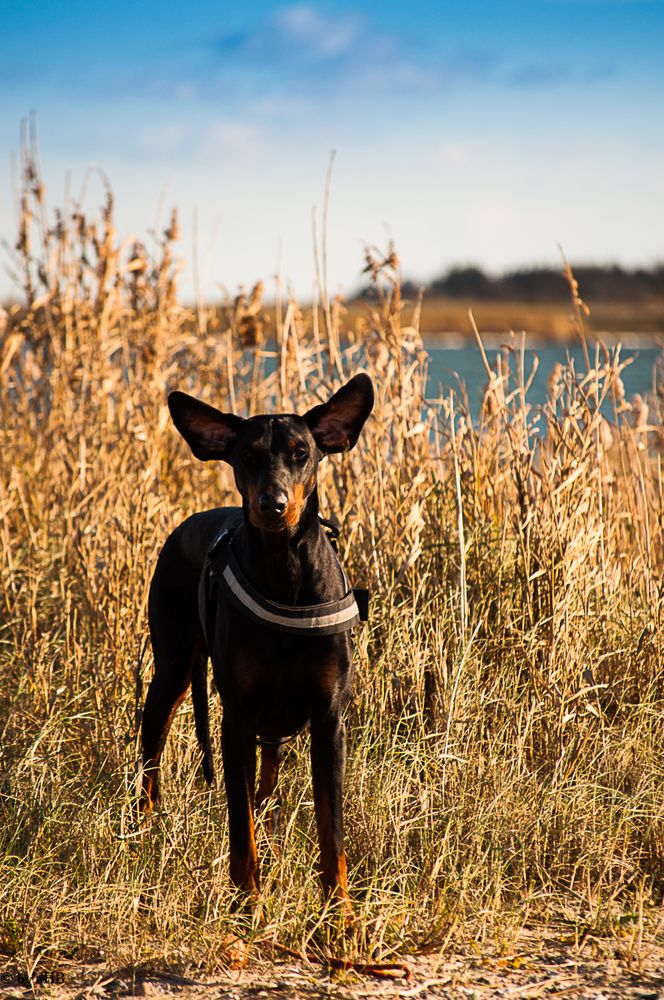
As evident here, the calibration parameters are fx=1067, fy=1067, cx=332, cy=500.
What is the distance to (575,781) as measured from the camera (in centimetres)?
364

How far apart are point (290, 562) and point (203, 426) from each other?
18.1 inches

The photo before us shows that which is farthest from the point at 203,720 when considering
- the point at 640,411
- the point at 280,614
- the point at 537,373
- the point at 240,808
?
the point at 537,373

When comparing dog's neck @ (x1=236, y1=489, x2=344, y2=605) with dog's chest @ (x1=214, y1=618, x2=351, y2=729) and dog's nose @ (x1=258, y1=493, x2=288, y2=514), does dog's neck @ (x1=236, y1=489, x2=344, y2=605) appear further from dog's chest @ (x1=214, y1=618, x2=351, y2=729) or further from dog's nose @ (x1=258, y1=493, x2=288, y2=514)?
dog's nose @ (x1=258, y1=493, x2=288, y2=514)

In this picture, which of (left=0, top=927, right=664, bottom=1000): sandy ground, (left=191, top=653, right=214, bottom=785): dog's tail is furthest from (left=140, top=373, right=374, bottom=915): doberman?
(left=191, top=653, right=214, bottom=785): dog's tail

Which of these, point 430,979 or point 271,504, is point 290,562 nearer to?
point 271,504

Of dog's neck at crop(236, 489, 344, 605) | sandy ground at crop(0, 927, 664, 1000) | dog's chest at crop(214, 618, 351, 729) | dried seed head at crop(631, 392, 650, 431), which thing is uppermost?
dried seed head at crop(631, 392, 650, 431)

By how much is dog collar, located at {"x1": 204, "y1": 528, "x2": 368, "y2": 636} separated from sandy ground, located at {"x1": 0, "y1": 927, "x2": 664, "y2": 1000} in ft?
2.86

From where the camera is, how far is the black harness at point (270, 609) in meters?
2.72

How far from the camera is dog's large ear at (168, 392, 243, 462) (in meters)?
2.89

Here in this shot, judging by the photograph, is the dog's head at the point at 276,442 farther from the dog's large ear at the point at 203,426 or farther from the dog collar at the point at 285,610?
the dog collar at the point at 285,610

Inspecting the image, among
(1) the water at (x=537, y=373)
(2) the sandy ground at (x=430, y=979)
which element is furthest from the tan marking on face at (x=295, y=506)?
(1) the water at (x=537, y=373)

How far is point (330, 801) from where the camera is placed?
280 centimetres

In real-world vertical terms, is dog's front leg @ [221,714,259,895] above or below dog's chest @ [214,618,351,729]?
below

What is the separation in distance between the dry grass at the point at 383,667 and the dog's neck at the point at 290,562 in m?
0.74
